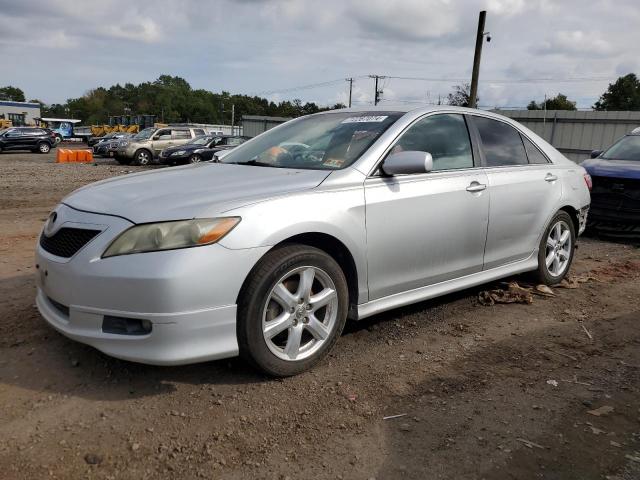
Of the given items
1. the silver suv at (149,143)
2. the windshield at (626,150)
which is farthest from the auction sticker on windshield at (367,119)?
the silver suv at (149,143)

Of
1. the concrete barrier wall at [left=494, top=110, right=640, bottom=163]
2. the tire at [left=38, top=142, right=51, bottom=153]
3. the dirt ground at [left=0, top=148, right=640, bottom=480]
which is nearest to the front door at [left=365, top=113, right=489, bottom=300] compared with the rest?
the dirt ground at [left=0, top=148, right=640, bottom=480]

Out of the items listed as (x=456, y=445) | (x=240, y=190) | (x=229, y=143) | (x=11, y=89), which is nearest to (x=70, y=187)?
(x=229, y=143)

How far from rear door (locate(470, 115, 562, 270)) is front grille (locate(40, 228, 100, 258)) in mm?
2918

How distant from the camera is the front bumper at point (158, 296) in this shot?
8.71ft

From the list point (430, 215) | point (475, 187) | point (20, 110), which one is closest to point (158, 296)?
point (430, 215)

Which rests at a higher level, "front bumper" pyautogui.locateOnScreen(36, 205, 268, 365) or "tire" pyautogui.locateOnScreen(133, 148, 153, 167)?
"front bumper" pyautogui.locateOnScreen(36, 205, 268, 365)

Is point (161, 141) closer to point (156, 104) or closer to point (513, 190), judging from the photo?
point (513, 190)

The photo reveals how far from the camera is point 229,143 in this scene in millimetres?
23188

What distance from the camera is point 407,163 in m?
3.43

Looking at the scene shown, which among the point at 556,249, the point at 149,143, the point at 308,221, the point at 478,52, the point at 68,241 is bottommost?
the point at 149,143

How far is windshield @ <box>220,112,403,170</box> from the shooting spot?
143 inches

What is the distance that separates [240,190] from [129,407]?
51.2 inches

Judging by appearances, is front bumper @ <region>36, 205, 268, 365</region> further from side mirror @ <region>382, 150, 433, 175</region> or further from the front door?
side mirror @ <region>382, 150, 433, 175</region>

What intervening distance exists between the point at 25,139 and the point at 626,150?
32316 millimetres
